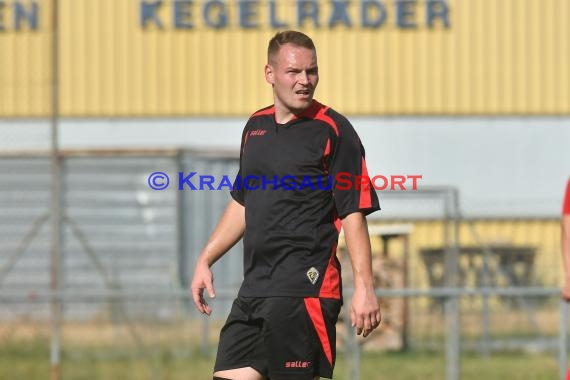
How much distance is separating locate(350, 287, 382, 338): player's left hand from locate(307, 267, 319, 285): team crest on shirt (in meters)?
0.26

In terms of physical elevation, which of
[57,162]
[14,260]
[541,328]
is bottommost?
[541,328]

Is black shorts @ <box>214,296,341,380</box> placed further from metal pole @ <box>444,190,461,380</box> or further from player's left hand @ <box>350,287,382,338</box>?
metal pole @ <box>444,190,461,380</box>

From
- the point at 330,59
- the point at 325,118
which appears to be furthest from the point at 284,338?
the point at 330,59

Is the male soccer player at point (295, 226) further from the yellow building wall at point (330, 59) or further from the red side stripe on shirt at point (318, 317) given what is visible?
the yellow building wall at point (330, 59)

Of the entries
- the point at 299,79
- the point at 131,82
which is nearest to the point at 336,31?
the point at 131,82

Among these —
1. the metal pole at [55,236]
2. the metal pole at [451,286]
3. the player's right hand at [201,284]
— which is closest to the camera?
the player's right hand at [201,284]

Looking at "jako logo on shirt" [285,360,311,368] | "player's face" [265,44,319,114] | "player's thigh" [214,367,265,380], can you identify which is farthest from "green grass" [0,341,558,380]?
"player's face" [265,44,319,114]

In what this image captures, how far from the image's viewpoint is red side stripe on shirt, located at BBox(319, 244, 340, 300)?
5.52 meters

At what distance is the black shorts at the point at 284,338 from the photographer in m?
5.50

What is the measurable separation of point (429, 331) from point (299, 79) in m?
7.34

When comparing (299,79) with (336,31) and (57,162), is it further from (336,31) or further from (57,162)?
(336,31)

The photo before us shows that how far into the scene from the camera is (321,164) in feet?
17.9

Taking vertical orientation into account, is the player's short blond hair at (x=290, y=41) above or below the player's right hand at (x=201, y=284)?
above

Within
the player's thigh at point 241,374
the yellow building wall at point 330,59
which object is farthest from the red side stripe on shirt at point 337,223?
the yellow building wall at point 330,59
